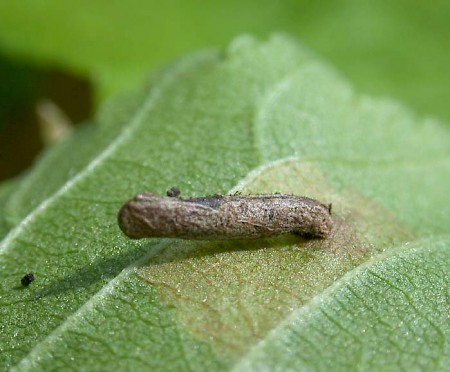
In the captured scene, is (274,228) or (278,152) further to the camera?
(278,152)

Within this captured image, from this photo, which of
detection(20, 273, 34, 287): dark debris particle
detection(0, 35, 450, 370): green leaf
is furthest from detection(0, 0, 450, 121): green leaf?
detection(20, 273, 34, 287): dark debris particle

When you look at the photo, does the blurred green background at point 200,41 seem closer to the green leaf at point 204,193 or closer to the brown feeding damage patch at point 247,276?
the green leaf at point 204,193

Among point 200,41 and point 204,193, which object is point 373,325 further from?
point 200,41

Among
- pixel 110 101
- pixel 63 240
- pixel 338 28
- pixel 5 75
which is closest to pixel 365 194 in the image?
pixel 63 240

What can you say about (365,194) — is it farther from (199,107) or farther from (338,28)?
(338,28)

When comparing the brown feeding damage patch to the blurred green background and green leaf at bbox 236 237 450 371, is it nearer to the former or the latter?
green leaf at bbox 236 237 450 371
